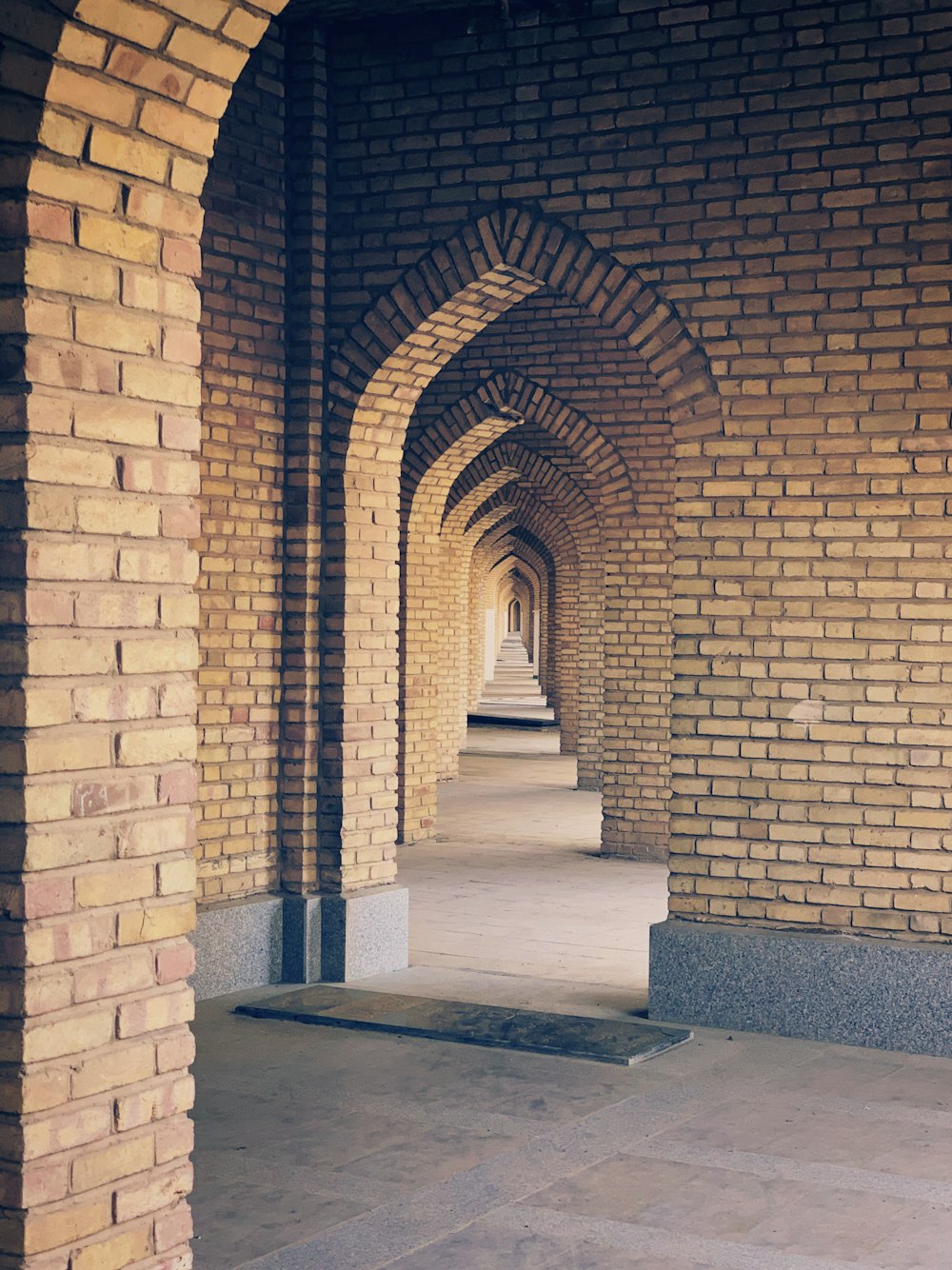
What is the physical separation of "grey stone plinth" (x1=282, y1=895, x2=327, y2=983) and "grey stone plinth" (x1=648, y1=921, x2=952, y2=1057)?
→ 5.50 ft

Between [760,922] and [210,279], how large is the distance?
3760 millimetres

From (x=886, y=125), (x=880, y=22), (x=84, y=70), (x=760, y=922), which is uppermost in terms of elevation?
(x=880, y=22)

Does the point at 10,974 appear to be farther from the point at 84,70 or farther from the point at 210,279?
the point at 210,279

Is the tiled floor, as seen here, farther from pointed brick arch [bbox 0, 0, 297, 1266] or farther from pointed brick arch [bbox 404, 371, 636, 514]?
pointed brick arch [bbox 404, 371, 636, 514]

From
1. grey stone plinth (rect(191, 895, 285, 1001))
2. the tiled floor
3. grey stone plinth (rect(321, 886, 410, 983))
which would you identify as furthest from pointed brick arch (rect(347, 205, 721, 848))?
the tiled floor

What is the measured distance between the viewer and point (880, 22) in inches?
255

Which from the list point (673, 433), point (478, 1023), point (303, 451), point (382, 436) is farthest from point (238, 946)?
point (673, 433)

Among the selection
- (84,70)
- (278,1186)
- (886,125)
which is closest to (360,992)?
(278,1186)

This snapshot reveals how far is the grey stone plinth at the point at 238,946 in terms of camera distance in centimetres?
732

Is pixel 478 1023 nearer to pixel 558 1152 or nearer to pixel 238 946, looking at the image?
pixel 238 946

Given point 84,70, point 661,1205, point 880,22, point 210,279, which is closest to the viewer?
point 84,70

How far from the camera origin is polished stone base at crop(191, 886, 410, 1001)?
293 inches

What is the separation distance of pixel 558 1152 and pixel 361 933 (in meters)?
2.69

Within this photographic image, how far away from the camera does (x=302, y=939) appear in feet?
25.1
